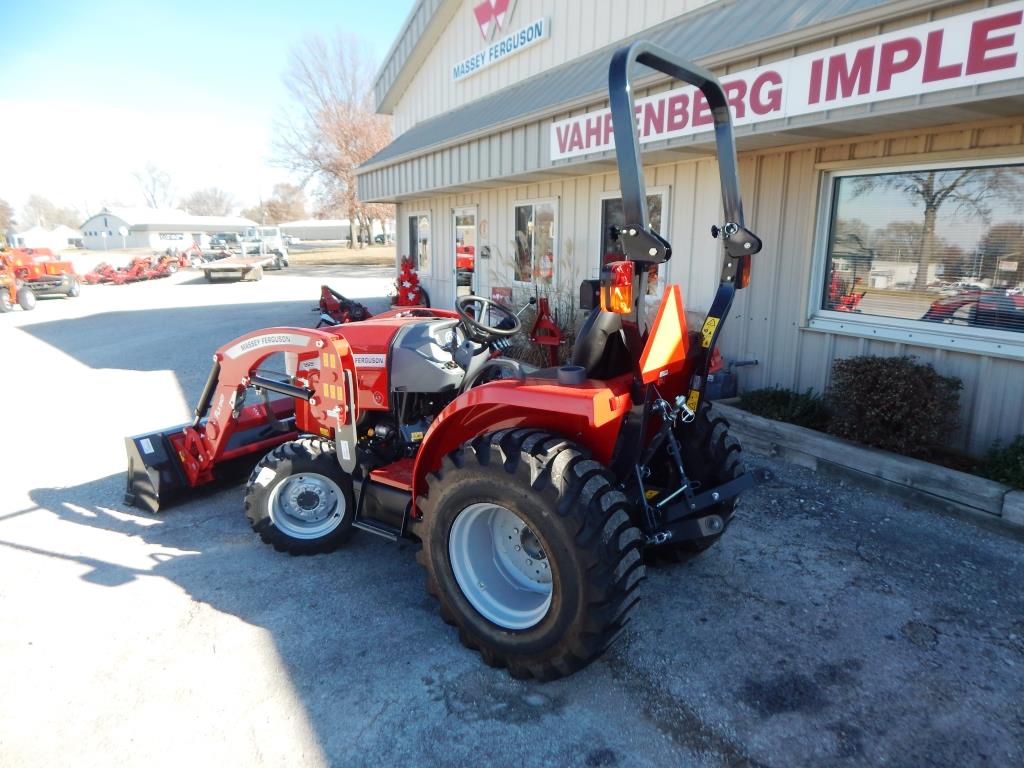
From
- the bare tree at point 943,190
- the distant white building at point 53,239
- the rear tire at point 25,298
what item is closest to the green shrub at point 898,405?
the bare tree at point 943,190

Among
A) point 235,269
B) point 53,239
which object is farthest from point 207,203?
point 235,269

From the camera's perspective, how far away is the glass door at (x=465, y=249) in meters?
10.5

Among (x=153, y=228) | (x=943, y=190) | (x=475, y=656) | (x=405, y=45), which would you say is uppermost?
(x=405, y=45)

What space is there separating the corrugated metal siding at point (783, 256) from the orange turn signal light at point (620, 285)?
3.66m

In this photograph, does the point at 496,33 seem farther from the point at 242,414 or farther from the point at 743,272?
the point at 743,272

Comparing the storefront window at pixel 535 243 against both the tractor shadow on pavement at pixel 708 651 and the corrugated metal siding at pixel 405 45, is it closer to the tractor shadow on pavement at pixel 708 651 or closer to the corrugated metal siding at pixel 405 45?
the corrugated metal siding at pixel 405 45

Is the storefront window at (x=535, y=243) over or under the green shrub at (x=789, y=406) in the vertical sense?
over

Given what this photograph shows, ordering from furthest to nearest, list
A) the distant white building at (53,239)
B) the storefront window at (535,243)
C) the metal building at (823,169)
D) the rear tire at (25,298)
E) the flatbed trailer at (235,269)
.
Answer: the distant white building at (53,239), the flatbed trailer at (235,269), the rear tire at (25,298), the storefront window at (535,243), the metal building at (823,169)

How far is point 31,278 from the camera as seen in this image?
17.9 metres

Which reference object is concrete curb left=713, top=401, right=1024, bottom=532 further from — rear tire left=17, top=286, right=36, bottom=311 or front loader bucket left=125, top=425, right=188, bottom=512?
rear tire left=17, top=286, right=36, bottom=311

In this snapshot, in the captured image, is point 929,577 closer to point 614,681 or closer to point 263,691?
point 614,681

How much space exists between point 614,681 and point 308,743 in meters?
1.18

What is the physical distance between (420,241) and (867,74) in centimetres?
968

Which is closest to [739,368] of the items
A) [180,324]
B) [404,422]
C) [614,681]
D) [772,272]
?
Answer: [772,272]
